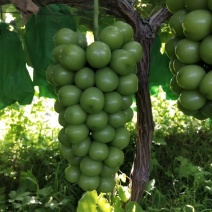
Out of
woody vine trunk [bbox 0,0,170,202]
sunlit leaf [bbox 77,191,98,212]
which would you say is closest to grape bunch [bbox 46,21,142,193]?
woody vine trunk [bbox 0,0,170,202]

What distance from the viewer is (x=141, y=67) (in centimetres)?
159

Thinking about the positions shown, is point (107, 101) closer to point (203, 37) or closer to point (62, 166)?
point (203, 37)

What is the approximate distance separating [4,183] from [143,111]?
1791 mm

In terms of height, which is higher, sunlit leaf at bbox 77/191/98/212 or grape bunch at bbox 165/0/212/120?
grape bunch at bbox 165/0/212/120

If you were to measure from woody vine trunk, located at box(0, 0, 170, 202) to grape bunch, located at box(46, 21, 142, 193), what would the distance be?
579mm

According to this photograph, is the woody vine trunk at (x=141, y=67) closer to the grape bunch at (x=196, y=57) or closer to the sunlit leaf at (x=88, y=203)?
the sunlit leaf at (x=88, y=203)

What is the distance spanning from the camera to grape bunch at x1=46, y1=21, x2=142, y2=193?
823 millimetres

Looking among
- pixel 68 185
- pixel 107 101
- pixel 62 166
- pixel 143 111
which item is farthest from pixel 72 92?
pixel 62 166

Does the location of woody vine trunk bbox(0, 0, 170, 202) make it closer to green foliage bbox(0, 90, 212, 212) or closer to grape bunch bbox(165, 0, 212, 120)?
green foliage bbox(0, 90, 212, 212)

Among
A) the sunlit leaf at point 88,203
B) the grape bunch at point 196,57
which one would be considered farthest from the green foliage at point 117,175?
the grape bunch at point 196,57

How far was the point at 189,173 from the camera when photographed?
9.61ft

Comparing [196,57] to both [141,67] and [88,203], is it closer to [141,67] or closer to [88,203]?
[141,67]

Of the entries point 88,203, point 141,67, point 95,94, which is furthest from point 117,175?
point 95,94

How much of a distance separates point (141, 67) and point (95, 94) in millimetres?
805
